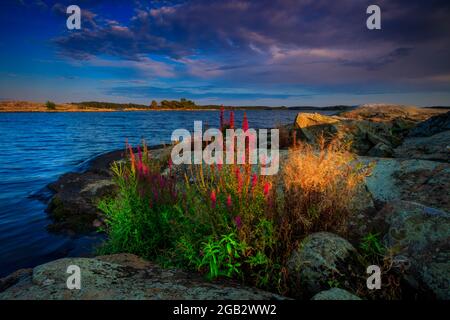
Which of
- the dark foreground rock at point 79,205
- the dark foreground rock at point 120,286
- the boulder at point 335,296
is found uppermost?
the boulder at point 335,296

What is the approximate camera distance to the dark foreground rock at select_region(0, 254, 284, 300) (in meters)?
3.31

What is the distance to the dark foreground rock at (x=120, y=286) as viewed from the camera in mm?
3314

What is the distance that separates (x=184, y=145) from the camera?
527 inches

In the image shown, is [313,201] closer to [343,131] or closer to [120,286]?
[120,286]

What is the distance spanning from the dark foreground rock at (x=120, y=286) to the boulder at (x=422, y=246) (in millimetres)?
1814

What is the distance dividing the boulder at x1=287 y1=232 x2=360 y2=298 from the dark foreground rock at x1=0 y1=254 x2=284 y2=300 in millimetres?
537

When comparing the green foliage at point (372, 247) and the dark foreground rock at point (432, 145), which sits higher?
the dark foreground rock at point (432, 145)

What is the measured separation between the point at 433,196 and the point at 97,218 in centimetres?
855

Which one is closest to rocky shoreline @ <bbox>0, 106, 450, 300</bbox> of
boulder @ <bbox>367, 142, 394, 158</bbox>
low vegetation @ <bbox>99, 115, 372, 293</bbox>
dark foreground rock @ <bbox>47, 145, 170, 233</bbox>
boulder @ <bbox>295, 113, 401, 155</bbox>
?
low vegetation @ <bbox>99, 115, 372, 293</bbox>

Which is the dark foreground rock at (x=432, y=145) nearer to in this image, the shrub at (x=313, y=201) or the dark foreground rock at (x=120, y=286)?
the shrub at (x=313, y=201)

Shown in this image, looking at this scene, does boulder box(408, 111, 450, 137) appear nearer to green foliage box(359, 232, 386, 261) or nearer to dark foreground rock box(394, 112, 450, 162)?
dark foreground rock box(394, 112, 450, 162)

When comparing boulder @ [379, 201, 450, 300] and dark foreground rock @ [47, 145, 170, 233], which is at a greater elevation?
boulder @ [379, 201, 450, 300]

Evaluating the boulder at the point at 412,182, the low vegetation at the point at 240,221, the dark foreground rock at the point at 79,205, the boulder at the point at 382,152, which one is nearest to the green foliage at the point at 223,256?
the low vegetation at the point at 240,221
